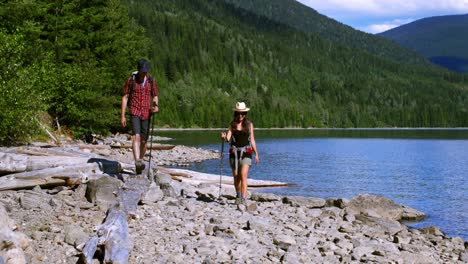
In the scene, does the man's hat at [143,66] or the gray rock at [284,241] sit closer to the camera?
the gray rock at [284,241]

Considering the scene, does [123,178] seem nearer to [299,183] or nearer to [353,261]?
[353,261]

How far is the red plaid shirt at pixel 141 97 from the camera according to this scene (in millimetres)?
14836

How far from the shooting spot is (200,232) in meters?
11.4

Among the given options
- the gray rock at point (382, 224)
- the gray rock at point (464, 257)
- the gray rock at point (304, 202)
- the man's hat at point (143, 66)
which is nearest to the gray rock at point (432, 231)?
the gray rock at point (382, 224)

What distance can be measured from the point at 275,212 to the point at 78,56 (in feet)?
89.6

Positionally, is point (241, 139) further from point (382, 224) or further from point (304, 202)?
point (304, 202)

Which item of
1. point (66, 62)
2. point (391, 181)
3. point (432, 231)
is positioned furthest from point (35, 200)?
point (391, 181)

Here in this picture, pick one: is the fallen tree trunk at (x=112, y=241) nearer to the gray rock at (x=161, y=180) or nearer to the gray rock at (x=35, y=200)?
the gray rock at (x=35, y=200)

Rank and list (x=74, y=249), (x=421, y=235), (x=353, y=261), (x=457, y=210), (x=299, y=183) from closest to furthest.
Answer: (x=74, y=249), (x=353, y=261), (x=421, y=235), (x=457, y=210), (x=299, y=183)

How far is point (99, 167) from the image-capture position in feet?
50.2

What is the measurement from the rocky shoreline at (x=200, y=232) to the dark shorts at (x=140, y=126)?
1522 millimetres

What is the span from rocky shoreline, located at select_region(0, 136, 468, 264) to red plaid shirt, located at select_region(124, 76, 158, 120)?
2.18 metres

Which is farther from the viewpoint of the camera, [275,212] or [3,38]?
[3,38]

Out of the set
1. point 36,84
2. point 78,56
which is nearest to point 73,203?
point 36,84
